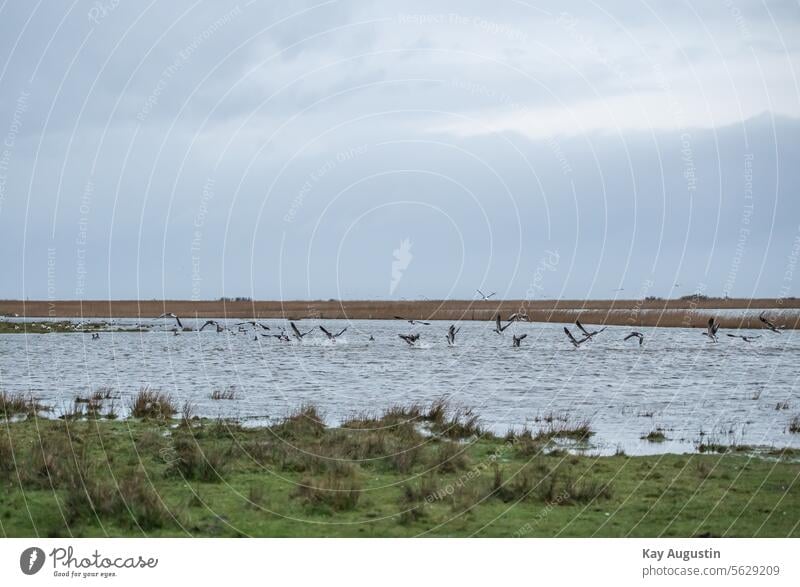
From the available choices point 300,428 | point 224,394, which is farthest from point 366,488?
point 224,394

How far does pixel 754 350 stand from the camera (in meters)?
54.3

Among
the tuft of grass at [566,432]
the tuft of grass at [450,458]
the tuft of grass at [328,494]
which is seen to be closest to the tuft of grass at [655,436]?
the tuft of grass at [566,432]

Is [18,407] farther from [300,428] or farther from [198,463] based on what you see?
[198,463]

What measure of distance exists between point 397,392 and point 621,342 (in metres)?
33.0

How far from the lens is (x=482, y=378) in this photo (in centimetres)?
3853

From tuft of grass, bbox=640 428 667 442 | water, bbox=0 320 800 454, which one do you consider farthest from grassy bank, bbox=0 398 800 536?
water, bbox=0 320 800 454

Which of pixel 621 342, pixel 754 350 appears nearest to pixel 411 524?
pixel 754 350

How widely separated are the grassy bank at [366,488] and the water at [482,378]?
326 cm

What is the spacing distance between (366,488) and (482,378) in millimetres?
24055
